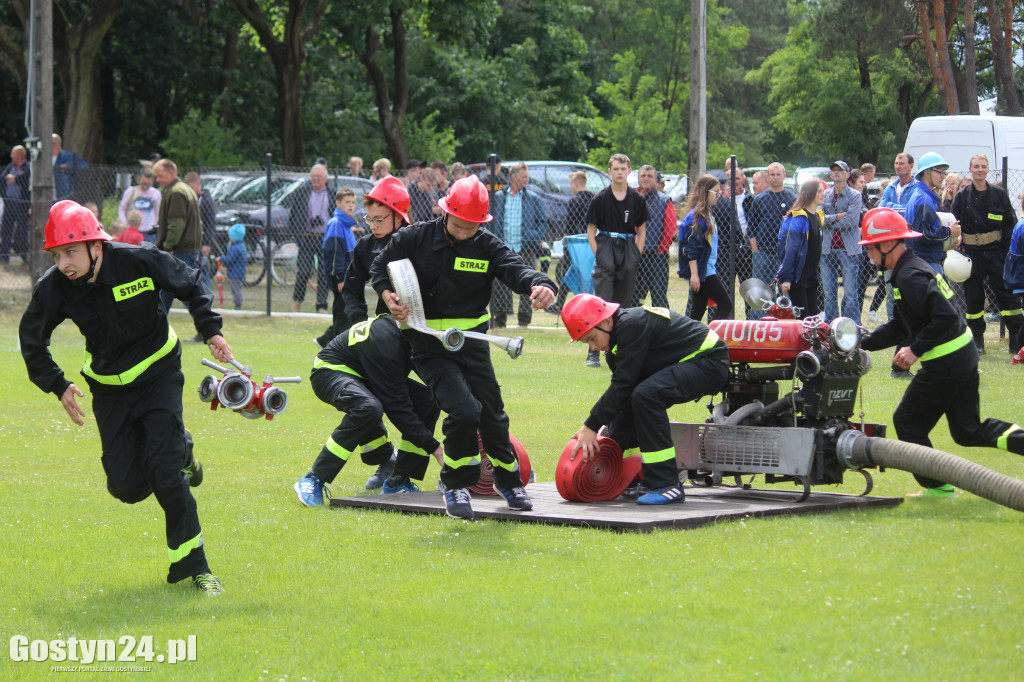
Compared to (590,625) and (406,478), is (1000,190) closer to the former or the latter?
(406,478)

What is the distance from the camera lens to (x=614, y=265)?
1515cm

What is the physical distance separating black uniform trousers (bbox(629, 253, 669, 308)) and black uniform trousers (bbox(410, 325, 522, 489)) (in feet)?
26.8

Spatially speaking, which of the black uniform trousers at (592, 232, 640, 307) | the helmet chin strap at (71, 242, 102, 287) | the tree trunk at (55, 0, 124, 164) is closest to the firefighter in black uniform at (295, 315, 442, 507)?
the helmet chin strap at (71, 242, 102, 287)

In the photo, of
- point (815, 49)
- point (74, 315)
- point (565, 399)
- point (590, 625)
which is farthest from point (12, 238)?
point (815, 49)

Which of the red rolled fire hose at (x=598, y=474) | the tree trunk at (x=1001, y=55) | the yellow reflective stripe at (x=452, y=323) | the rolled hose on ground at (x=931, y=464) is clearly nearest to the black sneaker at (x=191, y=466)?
the yellow reflective stripe at (x=452, y=323)

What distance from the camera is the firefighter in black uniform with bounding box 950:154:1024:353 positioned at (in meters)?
15.8

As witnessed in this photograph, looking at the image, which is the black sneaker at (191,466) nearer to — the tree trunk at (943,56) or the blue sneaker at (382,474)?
the blue sneaker at (382,474)

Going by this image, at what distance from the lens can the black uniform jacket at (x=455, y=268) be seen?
8352 millimetres

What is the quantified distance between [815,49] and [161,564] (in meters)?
47.3

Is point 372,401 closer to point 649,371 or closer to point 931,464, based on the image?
point 649,371

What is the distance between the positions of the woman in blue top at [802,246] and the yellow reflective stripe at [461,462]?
7435mm

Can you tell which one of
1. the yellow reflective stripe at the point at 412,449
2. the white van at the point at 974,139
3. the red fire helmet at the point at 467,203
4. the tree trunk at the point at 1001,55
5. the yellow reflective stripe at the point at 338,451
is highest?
the tree trunk at the point at 1001,55

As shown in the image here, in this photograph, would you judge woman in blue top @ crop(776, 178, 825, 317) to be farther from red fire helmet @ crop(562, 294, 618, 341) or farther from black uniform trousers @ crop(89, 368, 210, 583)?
black uniform trousers @ crop(89, 368, 210, 583)

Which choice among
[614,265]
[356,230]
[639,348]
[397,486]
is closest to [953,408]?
[639,348]
